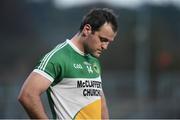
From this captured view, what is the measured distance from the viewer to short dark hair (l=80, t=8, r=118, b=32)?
5543 mm

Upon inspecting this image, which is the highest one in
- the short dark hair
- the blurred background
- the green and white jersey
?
the short dark hair

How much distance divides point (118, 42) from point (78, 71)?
44932 millimetres

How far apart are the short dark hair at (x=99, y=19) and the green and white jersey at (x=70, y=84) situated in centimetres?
21

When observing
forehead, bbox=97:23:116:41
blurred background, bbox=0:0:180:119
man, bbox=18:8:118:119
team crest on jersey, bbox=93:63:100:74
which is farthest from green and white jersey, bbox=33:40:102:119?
blurred background, bbox=0:0:180:119

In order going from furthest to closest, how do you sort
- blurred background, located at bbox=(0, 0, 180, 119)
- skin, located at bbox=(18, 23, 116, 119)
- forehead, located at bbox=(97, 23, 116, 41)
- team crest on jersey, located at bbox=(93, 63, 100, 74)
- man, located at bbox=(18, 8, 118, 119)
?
blurred background, located at bbox=(0, 0, 180, 119) → team crest on jersey, located at bbox=(93, 63, 100, 74) → forehead, located at bbox=(97, 23, 116, 41) → man, located at bbox=(18, 8, 118, 119) → skin, located at bbox=(18, 23, 116, 119)

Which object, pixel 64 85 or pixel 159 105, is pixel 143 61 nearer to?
pixel 159 105

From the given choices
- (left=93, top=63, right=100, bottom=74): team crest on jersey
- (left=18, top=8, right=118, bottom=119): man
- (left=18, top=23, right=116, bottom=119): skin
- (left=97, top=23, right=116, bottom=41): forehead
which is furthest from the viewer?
(left=93, top=63, right=100, bottom=74): team crest on jersey

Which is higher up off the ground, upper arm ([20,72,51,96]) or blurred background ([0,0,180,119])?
upper arm ([20,72,51,96])

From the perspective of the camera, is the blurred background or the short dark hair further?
the blurred background

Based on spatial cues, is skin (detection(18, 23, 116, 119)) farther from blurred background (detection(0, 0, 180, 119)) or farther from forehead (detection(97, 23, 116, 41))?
blurred background (detection(0, 0, 180, 119))

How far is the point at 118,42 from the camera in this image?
5038 cm

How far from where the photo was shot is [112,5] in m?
47.6

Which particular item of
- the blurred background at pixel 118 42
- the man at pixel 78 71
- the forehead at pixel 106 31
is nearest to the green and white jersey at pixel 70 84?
the man at pixel 78 71

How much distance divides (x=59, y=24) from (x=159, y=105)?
71.3 ft
